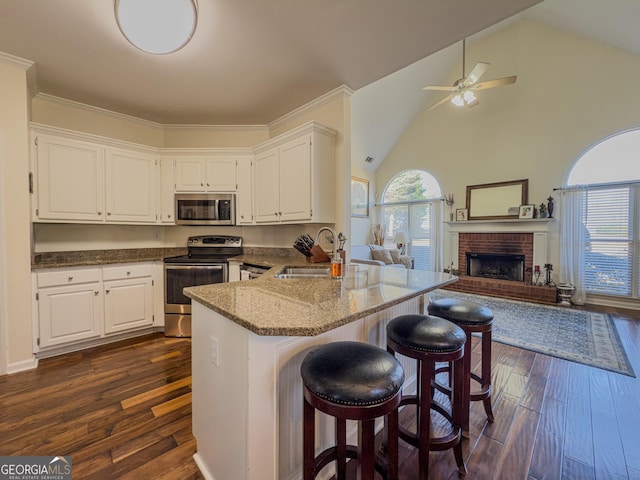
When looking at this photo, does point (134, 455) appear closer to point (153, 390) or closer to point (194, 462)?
point (194, 462)

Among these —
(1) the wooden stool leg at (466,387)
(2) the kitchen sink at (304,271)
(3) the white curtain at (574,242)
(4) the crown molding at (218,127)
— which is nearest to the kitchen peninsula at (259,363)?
(1) the wooden stool leg at (466,387)

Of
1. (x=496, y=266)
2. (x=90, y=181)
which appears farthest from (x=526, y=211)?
(x=90, y=181)

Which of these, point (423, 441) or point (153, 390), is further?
point (153, 390)

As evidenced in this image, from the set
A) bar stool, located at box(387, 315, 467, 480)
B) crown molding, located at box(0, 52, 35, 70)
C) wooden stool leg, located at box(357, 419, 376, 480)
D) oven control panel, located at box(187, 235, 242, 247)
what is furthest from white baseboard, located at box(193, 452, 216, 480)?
crown molding, located at box(0, 52, 35, 70)

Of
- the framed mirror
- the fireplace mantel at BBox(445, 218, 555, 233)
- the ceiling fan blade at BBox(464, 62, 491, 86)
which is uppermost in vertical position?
the ceiling fan blade at BBox(464, 62, 491, 86)

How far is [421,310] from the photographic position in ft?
6.84

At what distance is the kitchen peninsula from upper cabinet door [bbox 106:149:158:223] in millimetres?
2383

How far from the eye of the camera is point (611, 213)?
176 inches

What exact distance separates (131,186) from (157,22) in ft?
6.40

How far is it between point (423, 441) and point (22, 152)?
12.1 feet

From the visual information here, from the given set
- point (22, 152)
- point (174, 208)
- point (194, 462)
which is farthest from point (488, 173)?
point (22, 152)

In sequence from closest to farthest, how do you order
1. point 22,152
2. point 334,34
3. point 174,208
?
point 334,34, point 22,152, point 174,208

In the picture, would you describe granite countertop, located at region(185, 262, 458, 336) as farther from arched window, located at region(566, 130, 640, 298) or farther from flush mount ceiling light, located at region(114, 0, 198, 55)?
arched window, located at region(566, 130, 640, 298)

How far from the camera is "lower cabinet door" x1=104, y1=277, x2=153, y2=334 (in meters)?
2.84
